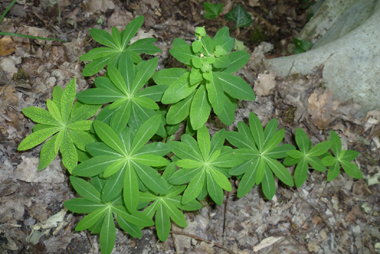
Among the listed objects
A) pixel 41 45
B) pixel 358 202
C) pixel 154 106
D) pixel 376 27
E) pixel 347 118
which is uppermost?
pixel 376 27

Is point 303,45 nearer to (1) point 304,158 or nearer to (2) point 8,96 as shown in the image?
(1) point 304,158

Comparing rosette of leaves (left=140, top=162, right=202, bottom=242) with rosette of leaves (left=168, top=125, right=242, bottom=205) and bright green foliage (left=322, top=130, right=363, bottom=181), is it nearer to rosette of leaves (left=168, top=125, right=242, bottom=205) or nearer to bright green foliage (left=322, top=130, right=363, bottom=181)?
rosette of leaves (left=168, top=125, right=242, bottom=205)

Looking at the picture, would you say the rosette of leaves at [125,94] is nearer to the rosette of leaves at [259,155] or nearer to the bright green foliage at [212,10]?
the rosette of leaves at [259,155]

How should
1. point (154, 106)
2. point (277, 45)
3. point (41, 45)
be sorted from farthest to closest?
1. point (277, 45)
2. point (41, 45)
3. point (154, 106)

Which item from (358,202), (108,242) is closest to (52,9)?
(108,242)

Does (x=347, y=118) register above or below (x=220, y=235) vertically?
above

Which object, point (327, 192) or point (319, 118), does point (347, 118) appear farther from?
point (327, 192)
